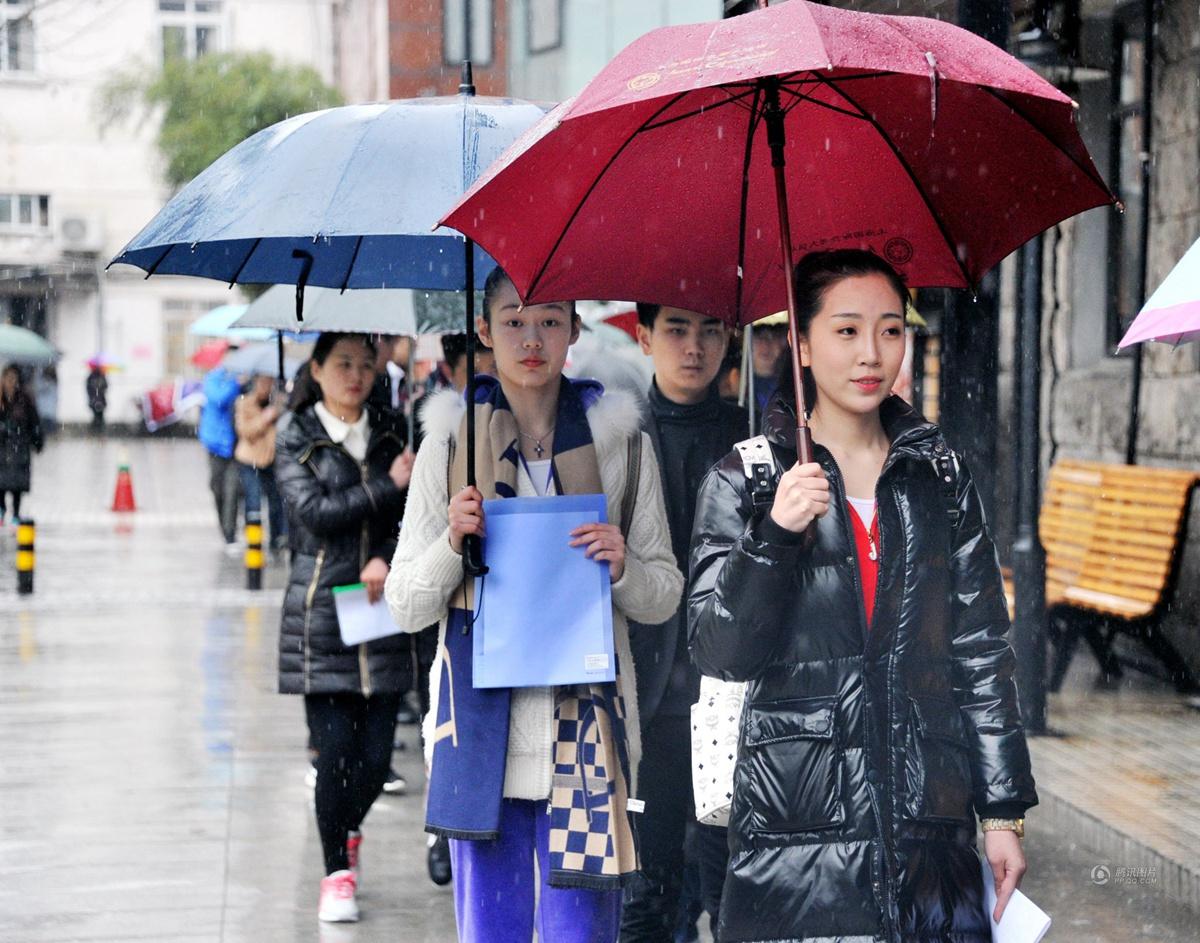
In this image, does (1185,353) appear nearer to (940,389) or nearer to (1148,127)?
(1148,127)

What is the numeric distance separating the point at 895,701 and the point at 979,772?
0.23m

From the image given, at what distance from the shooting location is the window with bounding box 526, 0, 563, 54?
82.9 ft

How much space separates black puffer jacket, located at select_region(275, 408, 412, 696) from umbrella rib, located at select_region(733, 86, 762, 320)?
1930 millimetres

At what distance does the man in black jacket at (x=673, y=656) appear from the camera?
4676mm

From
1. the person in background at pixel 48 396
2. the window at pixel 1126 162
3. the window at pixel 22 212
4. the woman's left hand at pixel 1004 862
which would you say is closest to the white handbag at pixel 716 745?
the woman's left hand at pixel 1004 862

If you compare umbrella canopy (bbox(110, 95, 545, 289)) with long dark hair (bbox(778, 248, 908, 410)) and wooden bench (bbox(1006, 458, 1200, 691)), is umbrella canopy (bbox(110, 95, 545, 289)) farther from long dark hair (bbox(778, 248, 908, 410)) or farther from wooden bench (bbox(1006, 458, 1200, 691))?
wooden bench (bbox(1006, 458, 1200, 691))

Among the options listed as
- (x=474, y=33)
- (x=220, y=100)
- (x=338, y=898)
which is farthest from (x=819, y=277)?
(x=220, y=100)

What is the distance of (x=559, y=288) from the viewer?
3.88 meters

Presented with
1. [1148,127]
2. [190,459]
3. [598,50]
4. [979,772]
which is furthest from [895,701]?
[190,459]

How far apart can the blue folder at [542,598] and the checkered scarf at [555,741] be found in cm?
8

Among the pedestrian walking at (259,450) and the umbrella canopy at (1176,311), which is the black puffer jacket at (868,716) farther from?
the pedestrian walking at (259,450)

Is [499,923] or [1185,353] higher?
[1185,353]

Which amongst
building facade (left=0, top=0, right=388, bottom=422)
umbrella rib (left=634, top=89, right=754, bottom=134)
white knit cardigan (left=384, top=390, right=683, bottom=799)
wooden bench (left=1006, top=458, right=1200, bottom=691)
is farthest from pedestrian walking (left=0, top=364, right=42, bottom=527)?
building facade (left=0, top=0, right=388, bottom=422)

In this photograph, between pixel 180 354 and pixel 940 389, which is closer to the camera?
pixel 940 389
